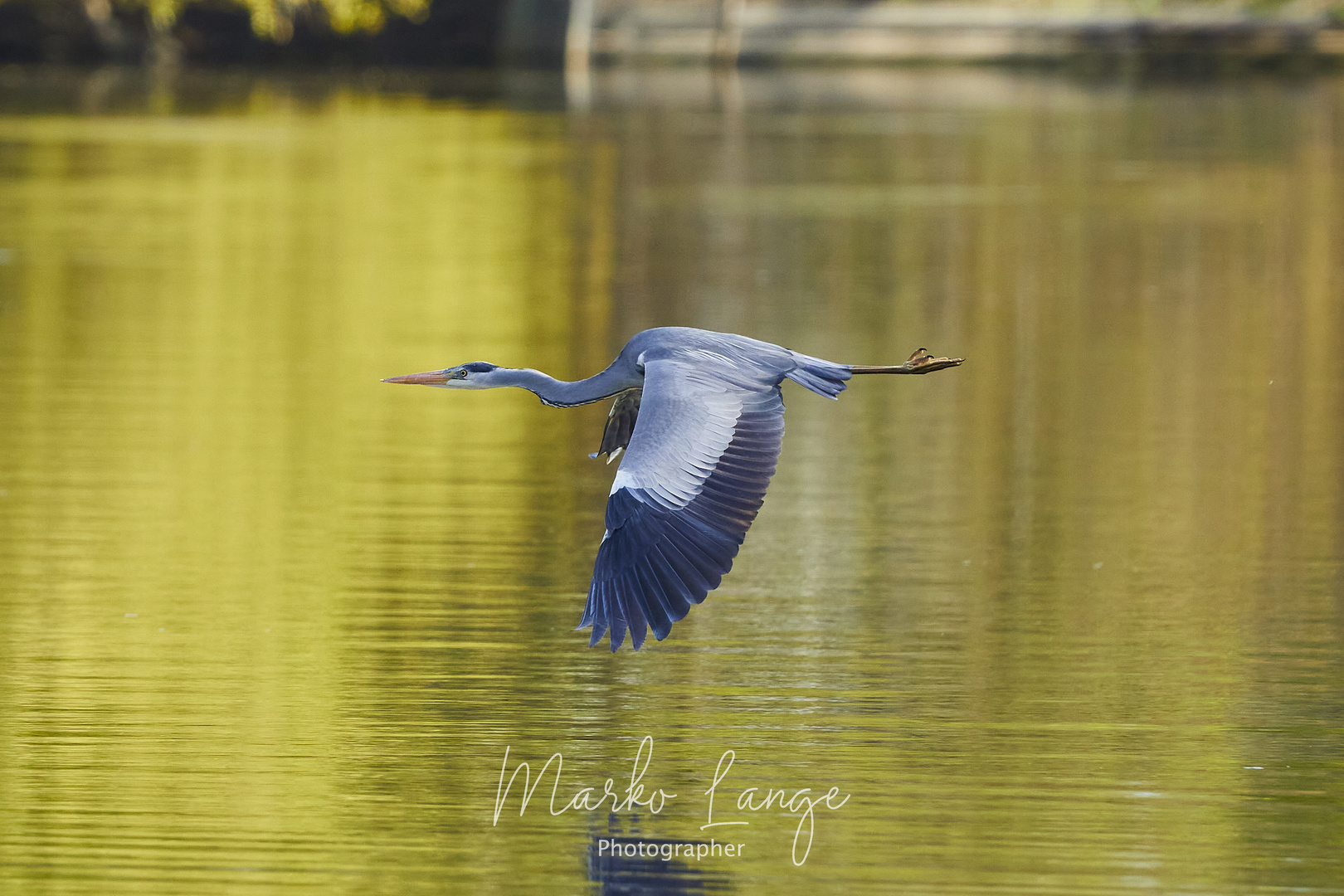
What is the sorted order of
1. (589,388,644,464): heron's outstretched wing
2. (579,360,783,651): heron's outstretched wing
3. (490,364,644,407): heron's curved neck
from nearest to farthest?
(579,360,783,651): heron's outstretched wing → (490,364,644,407): heron's curved neck → (589,388,644,464): heron's outstretched wing

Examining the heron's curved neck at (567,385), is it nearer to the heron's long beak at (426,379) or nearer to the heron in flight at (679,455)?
the heron in flight at (679,455)

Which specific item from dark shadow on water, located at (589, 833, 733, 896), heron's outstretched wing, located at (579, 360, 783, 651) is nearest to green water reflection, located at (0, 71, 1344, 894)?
dark shadow on water, located at (589, 833, 733, 896)

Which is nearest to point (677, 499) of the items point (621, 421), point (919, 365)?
point (621, 421)

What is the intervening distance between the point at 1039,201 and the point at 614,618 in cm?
1922

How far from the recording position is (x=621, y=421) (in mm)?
7039

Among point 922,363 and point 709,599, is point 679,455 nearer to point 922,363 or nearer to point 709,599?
point 922,363

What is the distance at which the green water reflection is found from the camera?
628cm

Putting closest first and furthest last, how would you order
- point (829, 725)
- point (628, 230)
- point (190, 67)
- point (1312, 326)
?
point (829, 725) < point (1312, 326) < point (628, 230) < point (190, 67)

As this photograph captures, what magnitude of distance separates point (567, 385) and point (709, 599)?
8.27ft

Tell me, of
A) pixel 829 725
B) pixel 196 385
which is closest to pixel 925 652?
pixel 829 725

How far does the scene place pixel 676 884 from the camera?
5.89 m

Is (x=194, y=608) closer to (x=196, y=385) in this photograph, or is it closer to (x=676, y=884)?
(x=676, y=884)

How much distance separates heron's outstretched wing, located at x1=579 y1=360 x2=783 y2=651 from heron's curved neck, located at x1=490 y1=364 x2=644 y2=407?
0.27 metres

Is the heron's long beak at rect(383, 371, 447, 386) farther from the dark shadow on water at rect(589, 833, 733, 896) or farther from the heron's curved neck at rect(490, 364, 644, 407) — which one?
the dark shadow on water at rect(589, 833, 733, 896)
